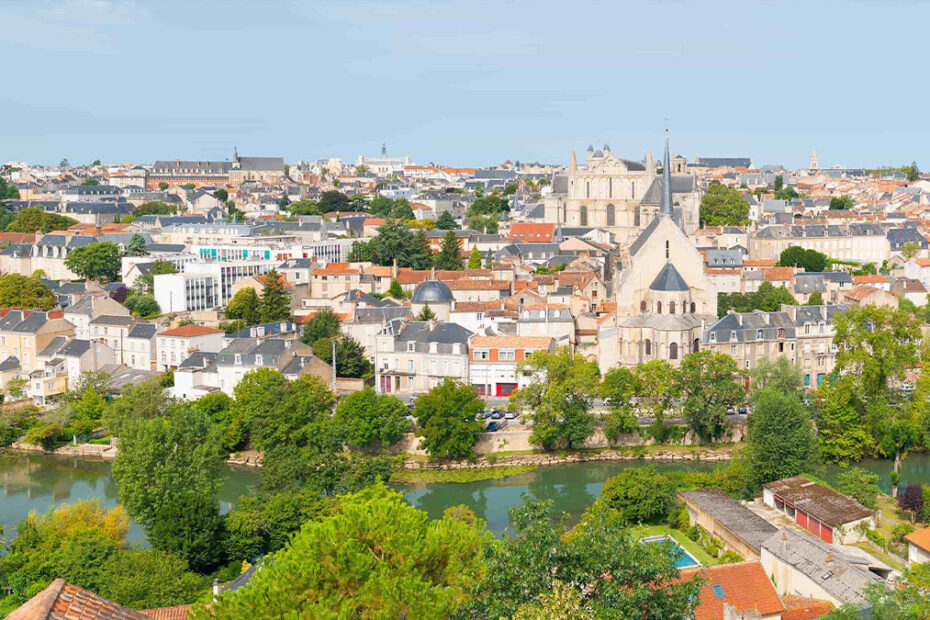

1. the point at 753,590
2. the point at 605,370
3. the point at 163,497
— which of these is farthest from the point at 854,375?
the point at 163,497

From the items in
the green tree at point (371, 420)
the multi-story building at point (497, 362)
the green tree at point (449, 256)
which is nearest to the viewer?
the green tree at point (371, 420)

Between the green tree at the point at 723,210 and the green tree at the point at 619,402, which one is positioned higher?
the green tree at the point at 723,210

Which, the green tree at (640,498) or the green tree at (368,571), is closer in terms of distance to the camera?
the green tree at (368,571)

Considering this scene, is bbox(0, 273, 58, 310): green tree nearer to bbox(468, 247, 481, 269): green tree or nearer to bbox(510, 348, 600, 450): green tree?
bbox(468, 247, 481, 269): green tree

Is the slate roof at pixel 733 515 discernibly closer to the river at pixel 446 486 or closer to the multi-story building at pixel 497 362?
the river at pixel 446 486

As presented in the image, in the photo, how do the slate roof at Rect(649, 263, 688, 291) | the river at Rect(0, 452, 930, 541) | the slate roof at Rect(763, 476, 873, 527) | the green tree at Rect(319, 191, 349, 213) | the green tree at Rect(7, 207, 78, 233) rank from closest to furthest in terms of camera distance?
the slate roof at Rect(763, 476, 873, 527) < the river at Rect(0, 452, 930, 541) < the slate roof at Rect(649, 263, 688, 291) < the green tree at Rect(7, 207, 78, 233) < the green tree at Rect(319, 191, 349, 213)

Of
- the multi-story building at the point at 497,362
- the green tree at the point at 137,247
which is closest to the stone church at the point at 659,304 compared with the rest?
the multi-story building at the point at 497,362

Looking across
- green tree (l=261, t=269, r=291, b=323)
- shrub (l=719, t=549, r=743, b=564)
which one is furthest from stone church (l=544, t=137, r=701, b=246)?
shrub (l=719, t=549, r=743, b=564)
